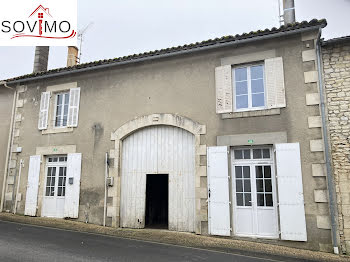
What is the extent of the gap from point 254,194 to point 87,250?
382 centimetres

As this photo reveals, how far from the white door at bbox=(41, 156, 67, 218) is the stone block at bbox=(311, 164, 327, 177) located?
698 cm

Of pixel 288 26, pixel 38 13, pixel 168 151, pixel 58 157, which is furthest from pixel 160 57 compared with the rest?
pixel 38 13

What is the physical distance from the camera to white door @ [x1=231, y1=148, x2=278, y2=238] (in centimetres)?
643

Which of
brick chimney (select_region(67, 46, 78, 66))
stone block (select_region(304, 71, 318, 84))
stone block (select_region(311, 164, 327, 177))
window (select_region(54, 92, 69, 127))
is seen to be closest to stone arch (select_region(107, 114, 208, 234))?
window (select_region(54, 92, 69, 127))

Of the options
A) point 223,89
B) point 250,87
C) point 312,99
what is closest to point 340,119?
point 312,99

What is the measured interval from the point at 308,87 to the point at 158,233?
494 cm

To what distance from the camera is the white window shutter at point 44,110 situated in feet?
30.8

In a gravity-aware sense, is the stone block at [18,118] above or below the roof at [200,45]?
below

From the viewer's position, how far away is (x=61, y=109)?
945 cm

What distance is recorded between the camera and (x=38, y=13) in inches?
405

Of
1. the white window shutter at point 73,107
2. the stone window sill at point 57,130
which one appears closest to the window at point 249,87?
the white window shutter at point 73,107

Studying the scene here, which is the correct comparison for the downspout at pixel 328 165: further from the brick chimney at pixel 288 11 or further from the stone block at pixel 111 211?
the stone block at pixel 111 211

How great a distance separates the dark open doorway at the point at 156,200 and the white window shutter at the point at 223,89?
379 centimetres

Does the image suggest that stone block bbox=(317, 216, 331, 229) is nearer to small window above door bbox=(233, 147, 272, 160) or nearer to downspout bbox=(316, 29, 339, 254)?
downspout bbox=(316, 29, 339, 254)
